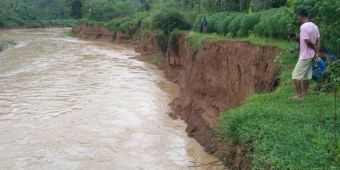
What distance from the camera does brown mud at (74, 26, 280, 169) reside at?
13742 millimetres

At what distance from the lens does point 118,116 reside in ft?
60.2

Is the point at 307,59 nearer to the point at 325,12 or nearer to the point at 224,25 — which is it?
the point at 325,12

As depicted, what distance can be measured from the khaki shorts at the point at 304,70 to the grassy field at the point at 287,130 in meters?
0.48

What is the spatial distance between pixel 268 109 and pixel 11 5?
255ft

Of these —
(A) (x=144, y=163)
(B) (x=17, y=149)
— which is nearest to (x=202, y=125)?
(A) (x=144, y=163)

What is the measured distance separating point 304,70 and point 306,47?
1.53ft

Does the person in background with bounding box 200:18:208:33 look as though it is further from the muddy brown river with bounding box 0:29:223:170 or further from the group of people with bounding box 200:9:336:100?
the group of people with bounding box 200:9:336:100

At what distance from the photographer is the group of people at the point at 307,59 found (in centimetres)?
894

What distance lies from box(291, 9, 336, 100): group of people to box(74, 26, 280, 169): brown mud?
1.97m

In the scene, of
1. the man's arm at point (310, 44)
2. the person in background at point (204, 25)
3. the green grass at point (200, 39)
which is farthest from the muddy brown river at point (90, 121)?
the man's arm at point (310, 44)

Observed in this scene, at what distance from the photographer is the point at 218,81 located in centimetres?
1727

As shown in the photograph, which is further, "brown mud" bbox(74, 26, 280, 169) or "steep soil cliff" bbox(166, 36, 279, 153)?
"steep soil cliff" bbox(166, 36, 279, 153)

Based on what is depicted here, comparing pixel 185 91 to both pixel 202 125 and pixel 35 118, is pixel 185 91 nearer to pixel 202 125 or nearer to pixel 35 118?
pixel 202 125

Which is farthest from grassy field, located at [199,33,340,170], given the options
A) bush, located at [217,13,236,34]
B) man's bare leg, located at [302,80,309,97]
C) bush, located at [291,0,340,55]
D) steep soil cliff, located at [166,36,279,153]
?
bush, located at [217,13,236,34]
